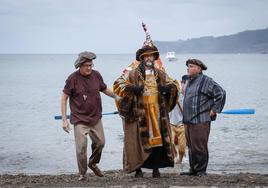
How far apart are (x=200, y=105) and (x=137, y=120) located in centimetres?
110

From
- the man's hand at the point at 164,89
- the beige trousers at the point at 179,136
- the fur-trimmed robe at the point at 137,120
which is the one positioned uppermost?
the man's hand at the point at 164,89

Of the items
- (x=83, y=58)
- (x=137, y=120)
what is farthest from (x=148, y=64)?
(x=83, y=58)

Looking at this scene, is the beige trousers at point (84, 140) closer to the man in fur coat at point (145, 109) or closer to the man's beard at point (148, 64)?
the man in fur coat at point (145, 109)


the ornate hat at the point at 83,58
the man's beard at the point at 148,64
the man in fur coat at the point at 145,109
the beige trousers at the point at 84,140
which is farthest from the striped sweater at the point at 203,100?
the ornate hat at the point at 83,58

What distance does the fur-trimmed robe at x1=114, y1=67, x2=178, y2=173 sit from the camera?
34.8 ft

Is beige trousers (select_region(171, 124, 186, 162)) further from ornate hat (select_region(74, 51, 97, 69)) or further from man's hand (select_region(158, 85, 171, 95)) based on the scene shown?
ornate hat (select_region(74, 51, 97, 69))

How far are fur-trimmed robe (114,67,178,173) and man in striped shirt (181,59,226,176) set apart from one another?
511 millimetres

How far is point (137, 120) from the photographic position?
34.8 ft

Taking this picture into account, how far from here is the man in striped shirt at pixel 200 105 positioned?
11.0 m


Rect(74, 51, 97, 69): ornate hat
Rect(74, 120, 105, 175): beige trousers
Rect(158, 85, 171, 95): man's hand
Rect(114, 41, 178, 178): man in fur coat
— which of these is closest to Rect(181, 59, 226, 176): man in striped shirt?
Rect(114, 41, 178, 178): man in fur coat

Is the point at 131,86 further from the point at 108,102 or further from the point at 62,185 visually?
the point at 108,102

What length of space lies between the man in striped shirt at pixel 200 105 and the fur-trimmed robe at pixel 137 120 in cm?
51

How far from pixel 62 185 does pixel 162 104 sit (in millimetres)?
1902

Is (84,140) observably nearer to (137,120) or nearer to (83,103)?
(83,103)
